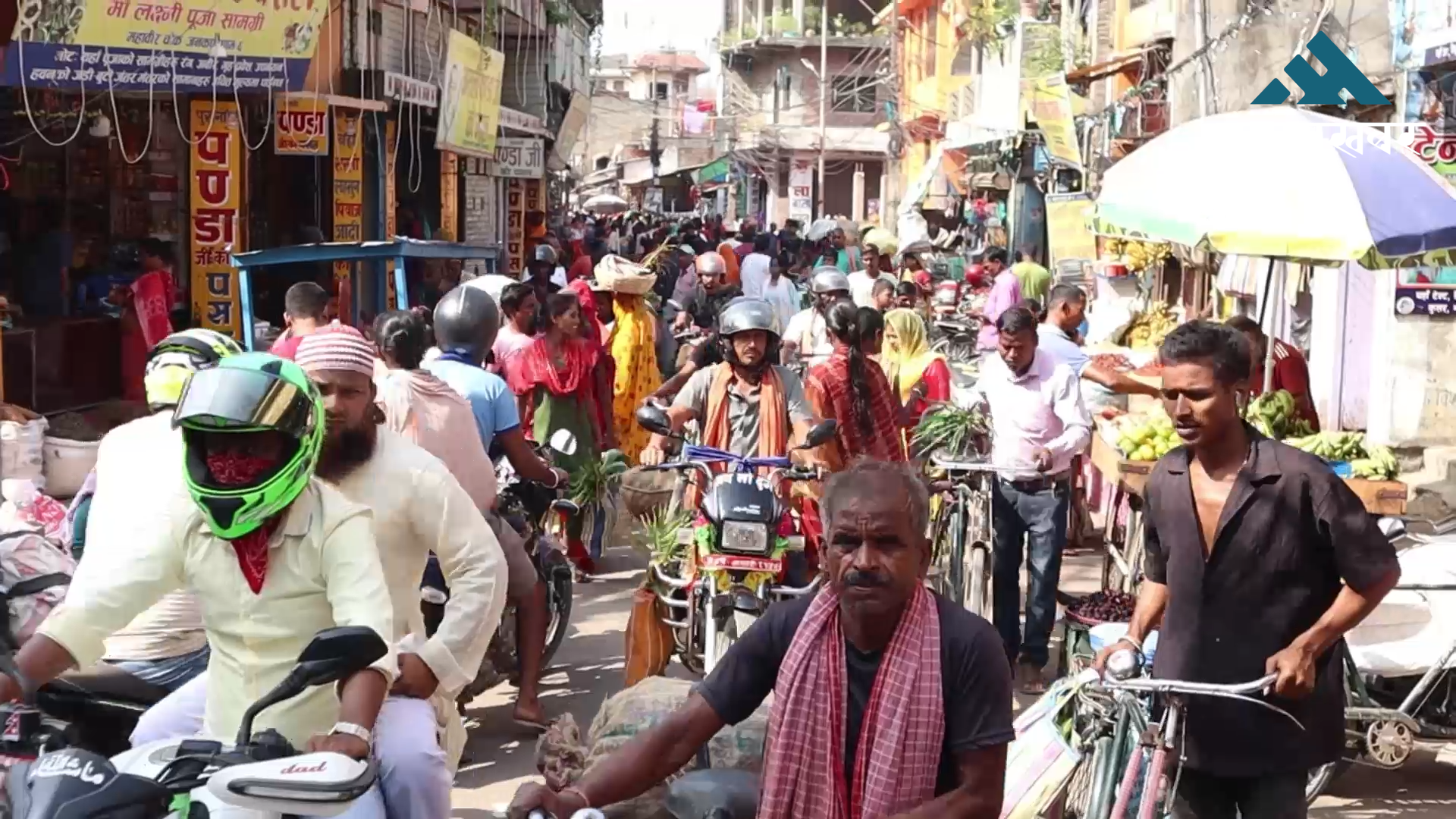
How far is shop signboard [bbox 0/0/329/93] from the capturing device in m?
11.9

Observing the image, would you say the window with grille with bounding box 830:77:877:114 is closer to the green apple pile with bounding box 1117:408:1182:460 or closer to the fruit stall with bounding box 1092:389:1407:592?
the fruit stall with bounding box 1092:389:1407:592

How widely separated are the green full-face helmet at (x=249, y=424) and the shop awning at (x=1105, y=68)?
1810 cm

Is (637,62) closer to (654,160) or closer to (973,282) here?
(654,160)

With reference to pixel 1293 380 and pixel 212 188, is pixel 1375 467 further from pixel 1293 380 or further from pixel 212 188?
pixel 212 188

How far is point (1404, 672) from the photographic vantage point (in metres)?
6.62

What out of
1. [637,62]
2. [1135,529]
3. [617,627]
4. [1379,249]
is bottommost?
[617,627]

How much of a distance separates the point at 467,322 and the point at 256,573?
4082mm

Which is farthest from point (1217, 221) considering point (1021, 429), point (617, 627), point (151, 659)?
point (617, 627)

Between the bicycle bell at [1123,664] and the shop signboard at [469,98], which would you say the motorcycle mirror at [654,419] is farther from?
the shop signboard at [469,98]

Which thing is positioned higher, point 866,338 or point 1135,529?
point 866,338

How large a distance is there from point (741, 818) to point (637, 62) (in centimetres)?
10156

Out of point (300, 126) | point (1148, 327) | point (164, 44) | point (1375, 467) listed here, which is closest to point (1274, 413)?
point (1375, 467)

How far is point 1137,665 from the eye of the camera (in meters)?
4.46

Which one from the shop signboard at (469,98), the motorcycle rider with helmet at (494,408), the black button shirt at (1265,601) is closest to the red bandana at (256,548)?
the black button shirt at (1265,601)
